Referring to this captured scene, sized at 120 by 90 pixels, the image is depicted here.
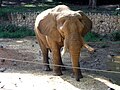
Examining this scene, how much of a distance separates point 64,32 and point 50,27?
0.74 m

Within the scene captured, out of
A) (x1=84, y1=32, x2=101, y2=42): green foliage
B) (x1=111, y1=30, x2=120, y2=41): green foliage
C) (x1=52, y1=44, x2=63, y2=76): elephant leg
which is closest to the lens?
(x1=52, y1=44, x2=63, y2=76): elephant leg

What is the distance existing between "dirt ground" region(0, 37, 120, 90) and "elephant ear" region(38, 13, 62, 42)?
880 mm

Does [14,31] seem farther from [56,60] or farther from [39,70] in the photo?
[56,60]

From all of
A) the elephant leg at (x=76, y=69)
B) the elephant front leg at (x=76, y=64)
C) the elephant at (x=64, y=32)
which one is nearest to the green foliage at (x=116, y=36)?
the elephant at (x=64, y=32)

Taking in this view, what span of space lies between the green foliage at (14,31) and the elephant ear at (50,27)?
25.2 feet

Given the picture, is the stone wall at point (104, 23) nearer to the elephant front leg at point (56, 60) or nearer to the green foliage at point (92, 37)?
the green foliage at point (92, 37)

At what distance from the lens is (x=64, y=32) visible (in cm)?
971

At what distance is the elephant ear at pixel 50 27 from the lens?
10.2 metres

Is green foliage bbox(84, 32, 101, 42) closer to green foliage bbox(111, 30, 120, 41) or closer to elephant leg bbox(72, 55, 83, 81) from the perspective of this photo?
green foliage bbox(111, 30, 120, 41)

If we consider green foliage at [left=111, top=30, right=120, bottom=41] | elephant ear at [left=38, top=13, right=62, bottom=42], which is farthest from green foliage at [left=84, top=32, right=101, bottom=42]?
elephant ear at [left=38, top=13, right=62, bottom=42]

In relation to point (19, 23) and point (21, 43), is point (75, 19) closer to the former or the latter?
point (21, 43)

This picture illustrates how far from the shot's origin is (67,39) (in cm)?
960

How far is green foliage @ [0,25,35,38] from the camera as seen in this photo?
18219mm

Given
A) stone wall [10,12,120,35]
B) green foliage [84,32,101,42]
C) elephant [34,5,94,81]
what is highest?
elephant [34,5,94,81]
